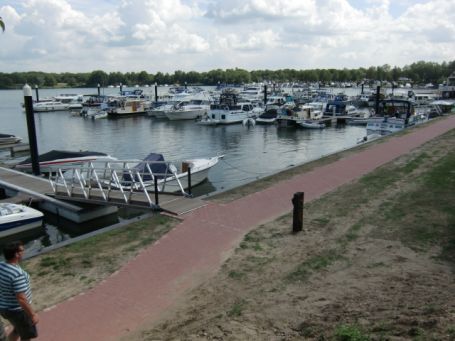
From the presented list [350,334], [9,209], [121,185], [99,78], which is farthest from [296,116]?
[99,78]

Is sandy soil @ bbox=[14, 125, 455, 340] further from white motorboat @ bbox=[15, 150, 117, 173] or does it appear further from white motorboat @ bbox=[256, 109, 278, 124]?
white motorboat @ bbox=[256, 109, 278, 124]

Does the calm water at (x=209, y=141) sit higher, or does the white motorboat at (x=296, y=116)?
the white motorboat at (x=296, y=116)

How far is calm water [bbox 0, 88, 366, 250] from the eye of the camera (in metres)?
29.1

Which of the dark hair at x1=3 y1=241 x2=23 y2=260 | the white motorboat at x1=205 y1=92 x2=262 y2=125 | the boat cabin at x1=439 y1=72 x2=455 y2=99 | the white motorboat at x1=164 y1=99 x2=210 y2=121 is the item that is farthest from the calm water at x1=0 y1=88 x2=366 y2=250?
the boat cabin at x1=439 y1=72 x2=455 y2=99

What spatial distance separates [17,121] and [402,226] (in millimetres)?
67736

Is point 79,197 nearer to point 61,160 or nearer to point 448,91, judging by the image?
A: point 61,160

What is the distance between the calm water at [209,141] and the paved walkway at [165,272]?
9.31m

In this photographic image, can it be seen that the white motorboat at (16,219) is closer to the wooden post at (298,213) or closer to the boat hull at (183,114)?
the wooden post at (298,213)

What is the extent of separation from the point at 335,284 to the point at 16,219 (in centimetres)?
1100

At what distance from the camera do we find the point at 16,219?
13625 mm

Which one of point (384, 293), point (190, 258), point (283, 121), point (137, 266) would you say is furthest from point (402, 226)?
point (283, 121)

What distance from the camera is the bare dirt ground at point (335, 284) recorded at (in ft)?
16.5

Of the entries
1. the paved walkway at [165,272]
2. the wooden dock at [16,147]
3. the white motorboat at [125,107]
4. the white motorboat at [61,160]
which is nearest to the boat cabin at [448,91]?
the white motorboat at [125,107]

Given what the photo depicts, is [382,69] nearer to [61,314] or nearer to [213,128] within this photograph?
[213,128]
